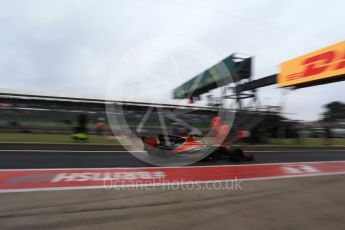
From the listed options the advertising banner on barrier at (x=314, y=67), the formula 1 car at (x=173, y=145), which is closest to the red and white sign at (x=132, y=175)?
the formula 1 car at (x=173, y=145)

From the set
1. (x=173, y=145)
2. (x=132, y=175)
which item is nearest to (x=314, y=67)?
(x=173, y=145)

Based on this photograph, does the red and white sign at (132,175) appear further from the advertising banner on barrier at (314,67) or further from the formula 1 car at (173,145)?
the advertising banner on barrier at (314,67)

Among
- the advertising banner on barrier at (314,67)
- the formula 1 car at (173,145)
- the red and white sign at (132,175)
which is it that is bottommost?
the red and white sign at (132,175)

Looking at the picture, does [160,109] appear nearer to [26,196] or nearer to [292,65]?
[292,65]

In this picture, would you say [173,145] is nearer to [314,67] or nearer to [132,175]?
[132,175]

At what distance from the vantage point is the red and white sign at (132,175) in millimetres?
6953

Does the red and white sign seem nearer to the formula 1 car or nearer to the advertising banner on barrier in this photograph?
the formula 1 car

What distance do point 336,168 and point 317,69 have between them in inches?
474

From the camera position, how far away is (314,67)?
75.2 feet

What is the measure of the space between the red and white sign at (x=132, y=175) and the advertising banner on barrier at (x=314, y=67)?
11.7 metres

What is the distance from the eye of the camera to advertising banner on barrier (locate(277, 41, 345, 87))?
2078 cm

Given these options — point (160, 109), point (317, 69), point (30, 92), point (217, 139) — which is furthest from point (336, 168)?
point (30, 92)

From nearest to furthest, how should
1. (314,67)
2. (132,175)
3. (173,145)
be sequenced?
(132,175), (173,145), (314,67)

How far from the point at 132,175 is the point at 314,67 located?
18.9 metres
